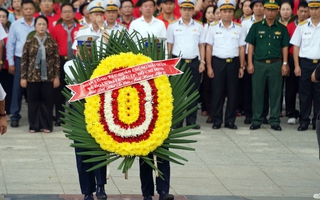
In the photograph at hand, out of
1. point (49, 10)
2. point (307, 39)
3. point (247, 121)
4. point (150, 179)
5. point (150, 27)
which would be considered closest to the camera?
point (150, 179)

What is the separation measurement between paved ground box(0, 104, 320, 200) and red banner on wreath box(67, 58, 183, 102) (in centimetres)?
141

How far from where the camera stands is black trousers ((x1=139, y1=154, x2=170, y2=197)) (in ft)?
28.4

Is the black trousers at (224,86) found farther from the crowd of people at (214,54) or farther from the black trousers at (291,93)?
the black trousers at (291,93)

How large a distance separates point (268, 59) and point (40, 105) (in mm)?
4030

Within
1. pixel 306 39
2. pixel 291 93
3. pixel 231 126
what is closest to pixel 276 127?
pixel 231 126

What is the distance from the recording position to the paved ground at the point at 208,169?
31.6ft

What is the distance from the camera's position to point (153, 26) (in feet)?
44.7

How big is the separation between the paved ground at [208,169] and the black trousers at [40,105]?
0.73ft

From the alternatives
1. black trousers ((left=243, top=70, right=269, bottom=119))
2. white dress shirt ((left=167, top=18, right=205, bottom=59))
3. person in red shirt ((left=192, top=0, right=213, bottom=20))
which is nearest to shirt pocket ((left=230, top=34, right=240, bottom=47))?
white dress shirt ((left=167, top=18, right=205, bottom=59))

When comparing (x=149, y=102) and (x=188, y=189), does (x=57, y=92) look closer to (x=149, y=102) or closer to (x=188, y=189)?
(x=188, y=189)

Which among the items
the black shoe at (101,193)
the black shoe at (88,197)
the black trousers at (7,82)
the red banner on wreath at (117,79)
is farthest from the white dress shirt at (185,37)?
the red banner on wreath at (117,79)

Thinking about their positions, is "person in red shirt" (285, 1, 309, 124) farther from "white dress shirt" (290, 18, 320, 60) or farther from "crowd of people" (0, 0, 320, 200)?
"white dress shirt" (290, 18, 320, 60)

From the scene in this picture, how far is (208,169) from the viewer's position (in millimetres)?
10945

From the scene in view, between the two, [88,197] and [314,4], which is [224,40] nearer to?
[314,4]
